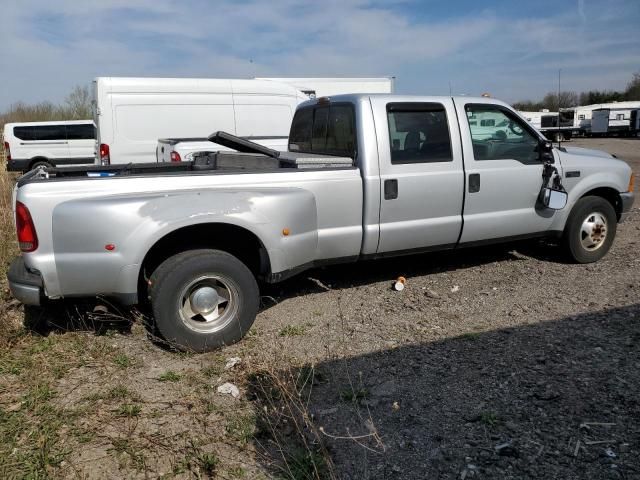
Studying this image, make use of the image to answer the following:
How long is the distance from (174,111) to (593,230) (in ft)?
25.6

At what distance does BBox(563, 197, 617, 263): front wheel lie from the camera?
6.04 metres

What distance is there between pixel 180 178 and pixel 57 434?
1.93m

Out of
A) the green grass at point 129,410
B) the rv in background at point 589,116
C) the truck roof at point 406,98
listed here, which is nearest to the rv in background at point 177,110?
the truck roof at point 406,98

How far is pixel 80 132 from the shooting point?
19.5 meters

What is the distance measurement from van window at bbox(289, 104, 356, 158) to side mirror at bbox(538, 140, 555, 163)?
2108 mm

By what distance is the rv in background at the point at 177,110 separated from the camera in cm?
1029

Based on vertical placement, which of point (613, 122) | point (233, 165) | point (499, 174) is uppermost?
point (613, 122)

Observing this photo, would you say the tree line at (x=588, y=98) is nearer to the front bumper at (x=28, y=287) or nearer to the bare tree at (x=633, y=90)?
the bare tree at (x=633, y=90)

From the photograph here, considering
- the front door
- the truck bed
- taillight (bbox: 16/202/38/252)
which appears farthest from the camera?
the front door

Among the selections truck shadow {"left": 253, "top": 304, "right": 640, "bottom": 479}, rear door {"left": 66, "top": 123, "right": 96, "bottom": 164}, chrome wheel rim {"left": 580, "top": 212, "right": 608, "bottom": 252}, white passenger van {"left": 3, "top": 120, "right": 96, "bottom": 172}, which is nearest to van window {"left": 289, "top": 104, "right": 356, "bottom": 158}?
truck shadow {"left": 253, "top": 304, "right": 640, "bottom": 479}

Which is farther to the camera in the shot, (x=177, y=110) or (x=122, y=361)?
(x=177, y=110)

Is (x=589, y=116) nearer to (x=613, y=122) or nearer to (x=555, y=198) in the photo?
(x=613, y=122)

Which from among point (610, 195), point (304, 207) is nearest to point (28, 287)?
point (304, 207)

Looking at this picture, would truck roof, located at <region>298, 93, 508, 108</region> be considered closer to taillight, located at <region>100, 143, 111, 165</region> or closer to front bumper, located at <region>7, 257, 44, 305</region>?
front bumper, located at <region>7, 257, 44, 305</region>
